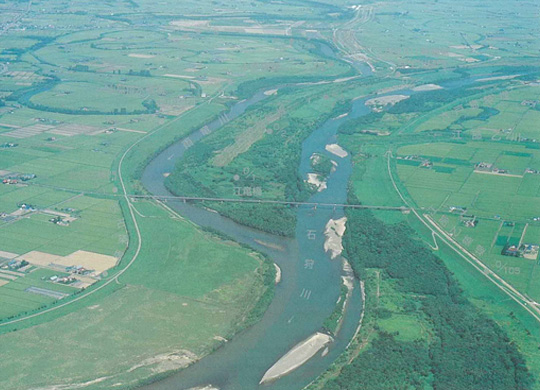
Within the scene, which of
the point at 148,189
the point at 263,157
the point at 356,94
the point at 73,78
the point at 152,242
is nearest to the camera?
the point at 152,242

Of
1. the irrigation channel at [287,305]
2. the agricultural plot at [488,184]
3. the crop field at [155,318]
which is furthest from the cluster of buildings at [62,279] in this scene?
the agricultural plot at [488,184]

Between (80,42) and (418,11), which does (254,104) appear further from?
(418,11)

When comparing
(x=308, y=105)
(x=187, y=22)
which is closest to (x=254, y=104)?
(x=308, y=105)

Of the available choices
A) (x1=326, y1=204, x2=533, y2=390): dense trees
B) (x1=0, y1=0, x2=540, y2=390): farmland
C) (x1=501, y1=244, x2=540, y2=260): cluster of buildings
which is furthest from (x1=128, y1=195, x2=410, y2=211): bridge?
(x1=501, y1=244, x2=540, y2=260): cluster of buildings

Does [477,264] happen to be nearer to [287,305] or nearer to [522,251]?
[522,251]

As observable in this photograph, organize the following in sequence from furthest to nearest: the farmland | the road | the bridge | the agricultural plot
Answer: the bridge → the agricultural plot → the road → the farmland

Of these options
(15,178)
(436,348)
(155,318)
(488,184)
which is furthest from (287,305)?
(15,178)

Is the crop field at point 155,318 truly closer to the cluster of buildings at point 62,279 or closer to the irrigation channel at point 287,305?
the cluster of buildings at point 62,279

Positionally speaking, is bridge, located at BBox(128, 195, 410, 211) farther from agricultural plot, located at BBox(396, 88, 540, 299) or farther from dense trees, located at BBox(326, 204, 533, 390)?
dense trees, located at BBox(326, 204, 533, 390)
